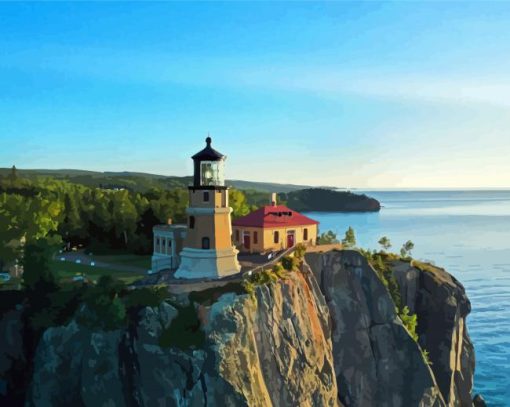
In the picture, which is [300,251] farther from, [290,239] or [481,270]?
[481,270]

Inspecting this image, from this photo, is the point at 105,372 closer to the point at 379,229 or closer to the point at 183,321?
the point at 183,321

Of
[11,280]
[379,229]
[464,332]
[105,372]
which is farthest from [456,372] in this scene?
[379,229]

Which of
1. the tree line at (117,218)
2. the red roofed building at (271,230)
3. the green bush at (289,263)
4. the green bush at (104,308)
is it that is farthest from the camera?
the tree line at (117,218)

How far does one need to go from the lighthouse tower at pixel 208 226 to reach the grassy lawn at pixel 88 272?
7284 millimetres

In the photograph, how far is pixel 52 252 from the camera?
136 feet

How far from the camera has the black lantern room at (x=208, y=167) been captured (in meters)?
42.4

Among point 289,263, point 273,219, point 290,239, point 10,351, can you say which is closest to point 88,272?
point 10,351

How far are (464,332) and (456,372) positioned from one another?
5605 millimetres

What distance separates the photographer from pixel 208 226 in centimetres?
4191

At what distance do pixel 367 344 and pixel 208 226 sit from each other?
59.0ft

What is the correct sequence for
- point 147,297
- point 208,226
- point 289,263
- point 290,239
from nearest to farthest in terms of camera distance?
1. point 147,297
2. point 208,226
3. point 289,263
4. point 290,239

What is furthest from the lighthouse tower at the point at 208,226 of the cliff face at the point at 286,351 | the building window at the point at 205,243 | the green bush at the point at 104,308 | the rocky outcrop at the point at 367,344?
the rocky outcrop at the point at 367,344

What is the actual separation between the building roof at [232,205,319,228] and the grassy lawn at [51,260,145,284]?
11734 mm

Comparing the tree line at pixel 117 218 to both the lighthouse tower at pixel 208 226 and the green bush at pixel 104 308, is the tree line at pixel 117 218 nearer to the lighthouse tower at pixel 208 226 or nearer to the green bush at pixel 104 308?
the lighthouse tower at pixel 208 226
